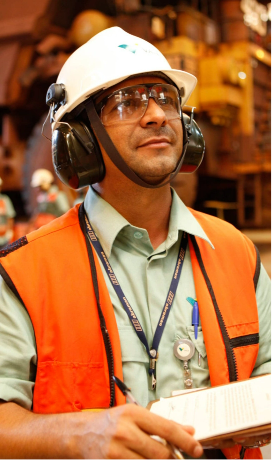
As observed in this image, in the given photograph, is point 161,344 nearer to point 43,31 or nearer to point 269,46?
point 43,31

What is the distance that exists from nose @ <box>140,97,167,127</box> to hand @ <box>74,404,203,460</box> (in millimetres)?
957

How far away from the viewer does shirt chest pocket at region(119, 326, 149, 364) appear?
1390 mm

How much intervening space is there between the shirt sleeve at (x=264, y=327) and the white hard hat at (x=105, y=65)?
875 millimetres

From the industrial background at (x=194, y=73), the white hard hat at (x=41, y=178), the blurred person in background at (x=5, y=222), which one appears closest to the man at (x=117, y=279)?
the industrial background at (x=194, y=73)

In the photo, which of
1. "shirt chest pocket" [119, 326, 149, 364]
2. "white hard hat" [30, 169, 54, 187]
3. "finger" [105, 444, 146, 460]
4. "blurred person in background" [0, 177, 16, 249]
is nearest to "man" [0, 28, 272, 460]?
"shirt chest pocket" [119, 326, 149, 364]

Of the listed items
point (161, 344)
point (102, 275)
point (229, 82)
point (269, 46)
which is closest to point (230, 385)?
point (161, 344)

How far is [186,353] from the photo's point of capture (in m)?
1.42

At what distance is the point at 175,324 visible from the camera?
1472 mm

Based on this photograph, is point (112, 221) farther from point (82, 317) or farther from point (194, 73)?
point (194, 73)

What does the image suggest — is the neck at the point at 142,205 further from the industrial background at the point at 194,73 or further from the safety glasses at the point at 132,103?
the industrial background at the point at 194,73

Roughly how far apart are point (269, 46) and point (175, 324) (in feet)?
28.2

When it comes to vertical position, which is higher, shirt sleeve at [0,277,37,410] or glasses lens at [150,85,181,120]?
glasses lens at [150,85,181,120]

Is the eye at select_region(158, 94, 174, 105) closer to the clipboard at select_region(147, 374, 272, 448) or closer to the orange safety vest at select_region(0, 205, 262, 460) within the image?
the orange safety vest at select_region(0, 205, 262, 460)

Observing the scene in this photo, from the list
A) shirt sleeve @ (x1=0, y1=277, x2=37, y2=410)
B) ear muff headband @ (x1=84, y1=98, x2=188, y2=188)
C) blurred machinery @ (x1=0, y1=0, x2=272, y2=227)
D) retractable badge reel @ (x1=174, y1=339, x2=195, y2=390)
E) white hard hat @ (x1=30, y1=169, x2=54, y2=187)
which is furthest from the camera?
white hard hat @ (x1=30, y1=169, x2=54, y2=187)
